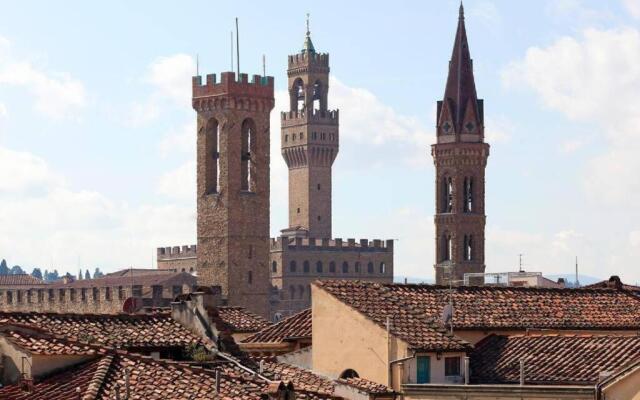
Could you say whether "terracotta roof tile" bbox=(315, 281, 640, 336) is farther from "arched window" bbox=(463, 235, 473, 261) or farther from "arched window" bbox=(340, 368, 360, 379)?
"arched window" bbox=(463, 235, 473, 261)

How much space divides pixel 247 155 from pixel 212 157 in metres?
2.11

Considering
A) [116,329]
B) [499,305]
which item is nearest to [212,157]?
[499,305]

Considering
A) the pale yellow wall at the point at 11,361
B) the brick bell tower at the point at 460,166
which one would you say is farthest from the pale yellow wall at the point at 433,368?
the brick bell tower at the point at 460,166

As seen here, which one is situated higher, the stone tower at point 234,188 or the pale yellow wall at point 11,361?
the stone tower at point 234,188

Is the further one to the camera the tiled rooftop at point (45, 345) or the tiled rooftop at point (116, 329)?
the tiled rooftop at point (116, 329)

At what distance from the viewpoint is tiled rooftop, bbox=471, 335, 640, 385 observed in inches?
1164

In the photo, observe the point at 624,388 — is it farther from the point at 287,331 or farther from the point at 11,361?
the point at 287,331

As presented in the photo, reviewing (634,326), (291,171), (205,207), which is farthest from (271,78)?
(634,326)

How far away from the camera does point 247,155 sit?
107375mm

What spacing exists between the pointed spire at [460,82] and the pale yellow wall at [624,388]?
3340 inches

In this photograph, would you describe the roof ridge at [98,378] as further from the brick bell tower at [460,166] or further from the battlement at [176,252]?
the battlement at [176,252]

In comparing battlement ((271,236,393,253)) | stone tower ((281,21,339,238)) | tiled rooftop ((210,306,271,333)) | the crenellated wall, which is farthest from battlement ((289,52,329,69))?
tiled rooftop ((210,306,271,333))

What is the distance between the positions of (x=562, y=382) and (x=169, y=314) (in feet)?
22.4

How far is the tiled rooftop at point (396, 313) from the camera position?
103ft
